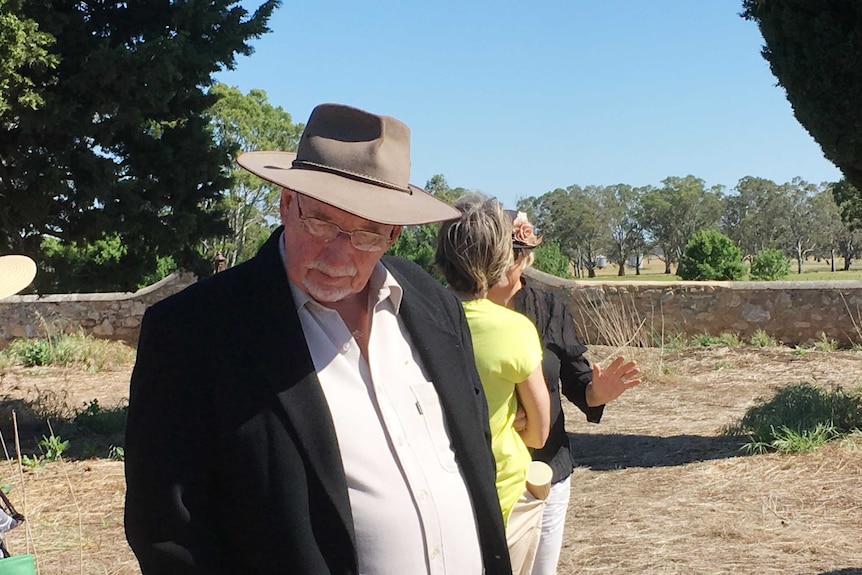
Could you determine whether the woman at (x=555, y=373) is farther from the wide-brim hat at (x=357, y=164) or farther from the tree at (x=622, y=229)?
the tree at (x=622, y=229)

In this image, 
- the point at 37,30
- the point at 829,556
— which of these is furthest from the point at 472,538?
the point at 37,30

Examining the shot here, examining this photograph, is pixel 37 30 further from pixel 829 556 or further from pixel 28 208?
pixel 829 556

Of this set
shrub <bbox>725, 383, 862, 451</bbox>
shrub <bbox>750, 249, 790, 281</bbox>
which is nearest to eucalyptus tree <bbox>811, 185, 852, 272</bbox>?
shrub <bbox>750, 249, 790, 281</bbox>

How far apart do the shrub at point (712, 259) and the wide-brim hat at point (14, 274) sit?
23248mm

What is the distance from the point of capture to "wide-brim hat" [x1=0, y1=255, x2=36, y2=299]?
392cm

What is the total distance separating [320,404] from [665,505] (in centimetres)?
475

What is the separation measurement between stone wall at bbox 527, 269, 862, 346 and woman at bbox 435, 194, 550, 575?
10347mm

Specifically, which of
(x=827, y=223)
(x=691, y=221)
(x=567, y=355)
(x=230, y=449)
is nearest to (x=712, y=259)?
(x=567, y=355)

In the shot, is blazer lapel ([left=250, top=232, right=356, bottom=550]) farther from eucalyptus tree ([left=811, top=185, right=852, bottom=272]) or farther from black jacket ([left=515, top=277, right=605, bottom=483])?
eucalyptus tree ([left=811, top=185, right=852, bottom=272])

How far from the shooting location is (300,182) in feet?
5.94

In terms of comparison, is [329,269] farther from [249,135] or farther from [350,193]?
[249,135]

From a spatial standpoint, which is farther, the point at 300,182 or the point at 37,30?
the point at 37,30

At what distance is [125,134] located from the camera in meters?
7.80

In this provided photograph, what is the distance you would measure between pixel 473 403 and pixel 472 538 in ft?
1.07
